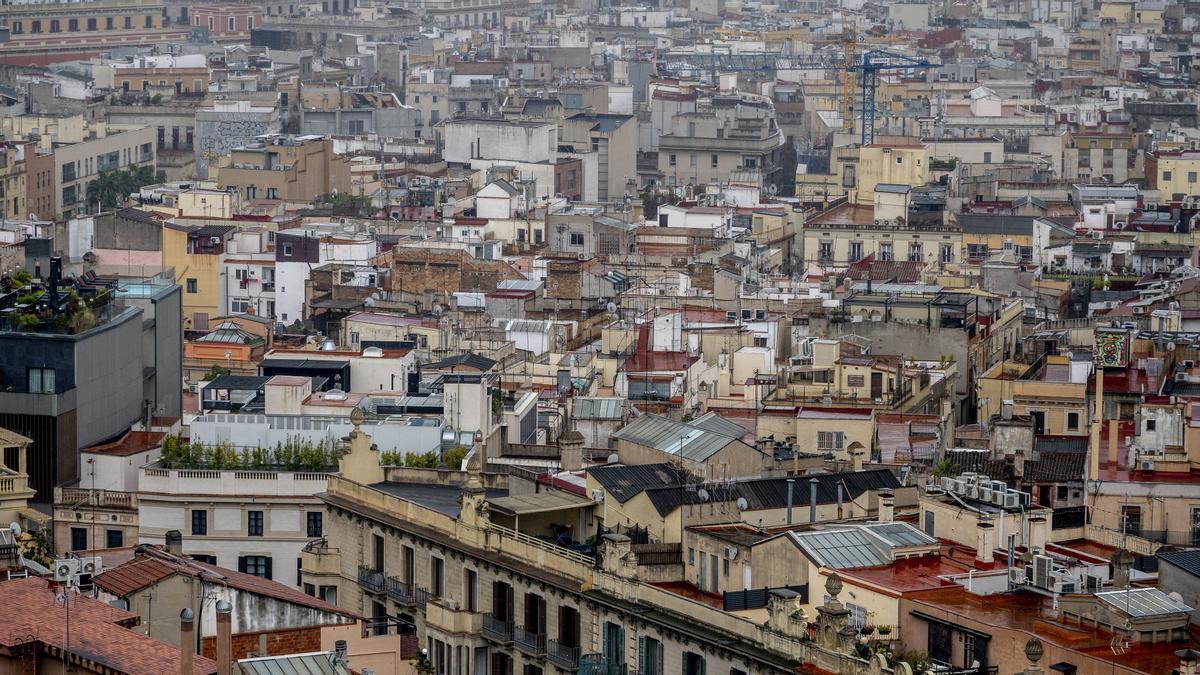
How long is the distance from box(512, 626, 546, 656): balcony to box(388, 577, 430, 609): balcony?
3.32m

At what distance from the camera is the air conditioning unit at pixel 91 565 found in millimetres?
59875

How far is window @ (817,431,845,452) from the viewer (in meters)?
79.1

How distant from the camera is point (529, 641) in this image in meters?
61.5

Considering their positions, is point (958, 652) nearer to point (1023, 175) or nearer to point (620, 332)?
point (620, 332)

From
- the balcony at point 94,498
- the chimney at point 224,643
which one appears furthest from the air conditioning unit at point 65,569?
the balcony at point 94,498

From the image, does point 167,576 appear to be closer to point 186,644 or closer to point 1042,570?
point 186,644

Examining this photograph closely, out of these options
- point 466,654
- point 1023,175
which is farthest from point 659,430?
point 1023,175

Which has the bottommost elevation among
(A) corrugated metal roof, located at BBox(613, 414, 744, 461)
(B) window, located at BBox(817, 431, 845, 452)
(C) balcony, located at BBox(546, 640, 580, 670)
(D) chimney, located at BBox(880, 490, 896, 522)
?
(C) balcony, located at BBox(546, 640, 580, 670)

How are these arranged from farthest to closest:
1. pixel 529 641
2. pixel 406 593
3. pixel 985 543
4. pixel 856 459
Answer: pixel 856 459
pixel 406 593
pixel 529 641
pixel 985 543

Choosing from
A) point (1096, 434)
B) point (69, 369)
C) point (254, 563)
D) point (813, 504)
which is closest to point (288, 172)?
point (69, 369)

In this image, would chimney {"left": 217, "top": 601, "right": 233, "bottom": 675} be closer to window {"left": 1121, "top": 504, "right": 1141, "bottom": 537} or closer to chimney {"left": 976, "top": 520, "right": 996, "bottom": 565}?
chimney {"left": 976, "top": 520, "right": 996, "bottom": 565}

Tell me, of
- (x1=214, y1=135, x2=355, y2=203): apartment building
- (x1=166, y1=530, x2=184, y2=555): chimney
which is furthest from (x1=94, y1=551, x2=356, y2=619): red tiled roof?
(x1=214, y1=135, x2=355, y2=203): apartment building

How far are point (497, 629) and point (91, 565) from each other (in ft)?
25.9

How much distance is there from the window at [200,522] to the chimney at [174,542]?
219cm
